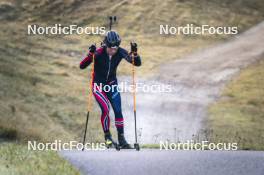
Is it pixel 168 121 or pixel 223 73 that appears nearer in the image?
pixel 168 121

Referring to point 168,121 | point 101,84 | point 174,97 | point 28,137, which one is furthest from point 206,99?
point 101,84

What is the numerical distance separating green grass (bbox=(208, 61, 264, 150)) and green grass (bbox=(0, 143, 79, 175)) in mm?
10515

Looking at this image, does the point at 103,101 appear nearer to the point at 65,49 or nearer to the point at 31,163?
the point at 31,163

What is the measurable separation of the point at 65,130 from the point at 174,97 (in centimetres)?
906

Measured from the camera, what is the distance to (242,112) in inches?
1141

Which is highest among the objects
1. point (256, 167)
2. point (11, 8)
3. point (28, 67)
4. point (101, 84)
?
point (11, 8)

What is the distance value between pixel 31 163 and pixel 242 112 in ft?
62.2

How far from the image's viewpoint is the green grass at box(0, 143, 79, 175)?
1055cm

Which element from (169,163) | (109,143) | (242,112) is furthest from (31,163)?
(242,112)

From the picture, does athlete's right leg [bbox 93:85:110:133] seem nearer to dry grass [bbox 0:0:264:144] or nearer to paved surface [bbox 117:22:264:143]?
dry grass [bbox 0:0:264:144]

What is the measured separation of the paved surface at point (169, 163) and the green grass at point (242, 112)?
822 centimetres

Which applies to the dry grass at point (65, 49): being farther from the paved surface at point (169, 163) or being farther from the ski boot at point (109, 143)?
the ski boot at point (109, 143)

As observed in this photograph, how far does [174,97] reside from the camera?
31594mm

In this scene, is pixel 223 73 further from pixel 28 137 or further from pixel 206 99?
pixel 28 137
